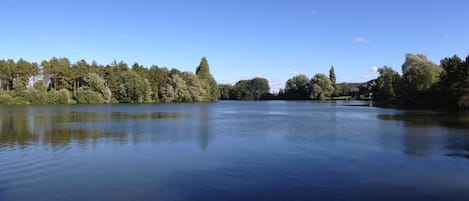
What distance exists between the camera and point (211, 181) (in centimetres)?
1151

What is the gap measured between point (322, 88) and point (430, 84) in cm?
6950

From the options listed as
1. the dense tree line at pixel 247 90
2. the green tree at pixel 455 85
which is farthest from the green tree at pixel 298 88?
the green tree at pixel 455 85

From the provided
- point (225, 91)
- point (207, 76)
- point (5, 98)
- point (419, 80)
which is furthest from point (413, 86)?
point (225, 91)

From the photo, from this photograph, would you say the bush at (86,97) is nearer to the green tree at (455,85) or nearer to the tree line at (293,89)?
the green tree at (455,85)

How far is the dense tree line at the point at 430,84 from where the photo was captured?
58.0m

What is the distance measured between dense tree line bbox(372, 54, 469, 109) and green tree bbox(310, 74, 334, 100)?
41969 millimetres

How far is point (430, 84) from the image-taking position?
71125 mm

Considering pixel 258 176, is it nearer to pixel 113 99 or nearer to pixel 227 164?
pixel 227 164

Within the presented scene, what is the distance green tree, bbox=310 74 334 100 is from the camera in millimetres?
140000

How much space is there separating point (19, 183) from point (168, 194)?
4.39 metres

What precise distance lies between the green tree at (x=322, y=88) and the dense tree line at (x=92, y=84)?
144 feet

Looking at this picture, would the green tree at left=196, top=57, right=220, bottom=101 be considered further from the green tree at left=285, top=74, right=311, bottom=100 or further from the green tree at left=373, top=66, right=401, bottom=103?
the green tree at left=373, top=66, right=401, bottom=103

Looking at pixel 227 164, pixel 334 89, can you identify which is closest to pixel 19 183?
pixel 227 164

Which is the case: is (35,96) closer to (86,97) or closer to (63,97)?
(63,97)
